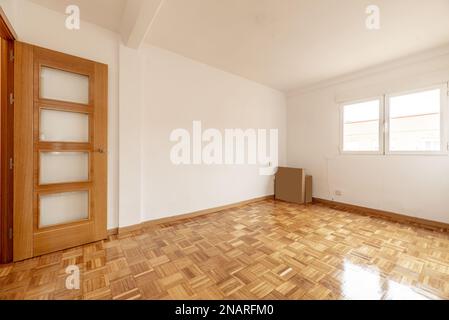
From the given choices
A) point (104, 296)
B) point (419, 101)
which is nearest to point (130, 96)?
point (104, 296)

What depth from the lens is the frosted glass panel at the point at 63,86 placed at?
6.72 ft

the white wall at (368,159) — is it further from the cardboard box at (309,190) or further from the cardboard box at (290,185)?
the cardboard box at (290,185)

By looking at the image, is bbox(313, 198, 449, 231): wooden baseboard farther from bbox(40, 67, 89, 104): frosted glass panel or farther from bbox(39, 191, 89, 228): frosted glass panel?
bbox(40, 67, 89, 104): frosted glass panel

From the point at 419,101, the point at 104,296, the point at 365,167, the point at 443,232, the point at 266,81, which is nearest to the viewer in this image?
the point at 104,296

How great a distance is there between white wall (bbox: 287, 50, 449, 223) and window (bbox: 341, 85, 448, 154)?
137 mm

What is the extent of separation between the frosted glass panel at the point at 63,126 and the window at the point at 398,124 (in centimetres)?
459

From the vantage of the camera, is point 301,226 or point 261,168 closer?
point 301,226

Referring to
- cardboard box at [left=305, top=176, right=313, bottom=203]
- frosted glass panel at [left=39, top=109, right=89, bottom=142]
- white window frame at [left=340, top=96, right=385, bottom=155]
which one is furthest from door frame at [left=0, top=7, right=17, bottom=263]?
white window frame at [left=340, top=96, right=385, bottom=155]

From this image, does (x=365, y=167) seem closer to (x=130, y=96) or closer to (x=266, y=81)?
(x=266, y=81)

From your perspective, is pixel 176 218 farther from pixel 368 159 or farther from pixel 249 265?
pixel 368 159

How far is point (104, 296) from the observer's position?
139 cm

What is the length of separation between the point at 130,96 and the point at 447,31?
14.1 ft

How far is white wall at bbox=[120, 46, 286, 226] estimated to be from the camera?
266 centimetres

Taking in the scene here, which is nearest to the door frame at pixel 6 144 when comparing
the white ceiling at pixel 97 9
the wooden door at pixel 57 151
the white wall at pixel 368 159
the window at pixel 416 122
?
the wooden door at pixel 57 151
